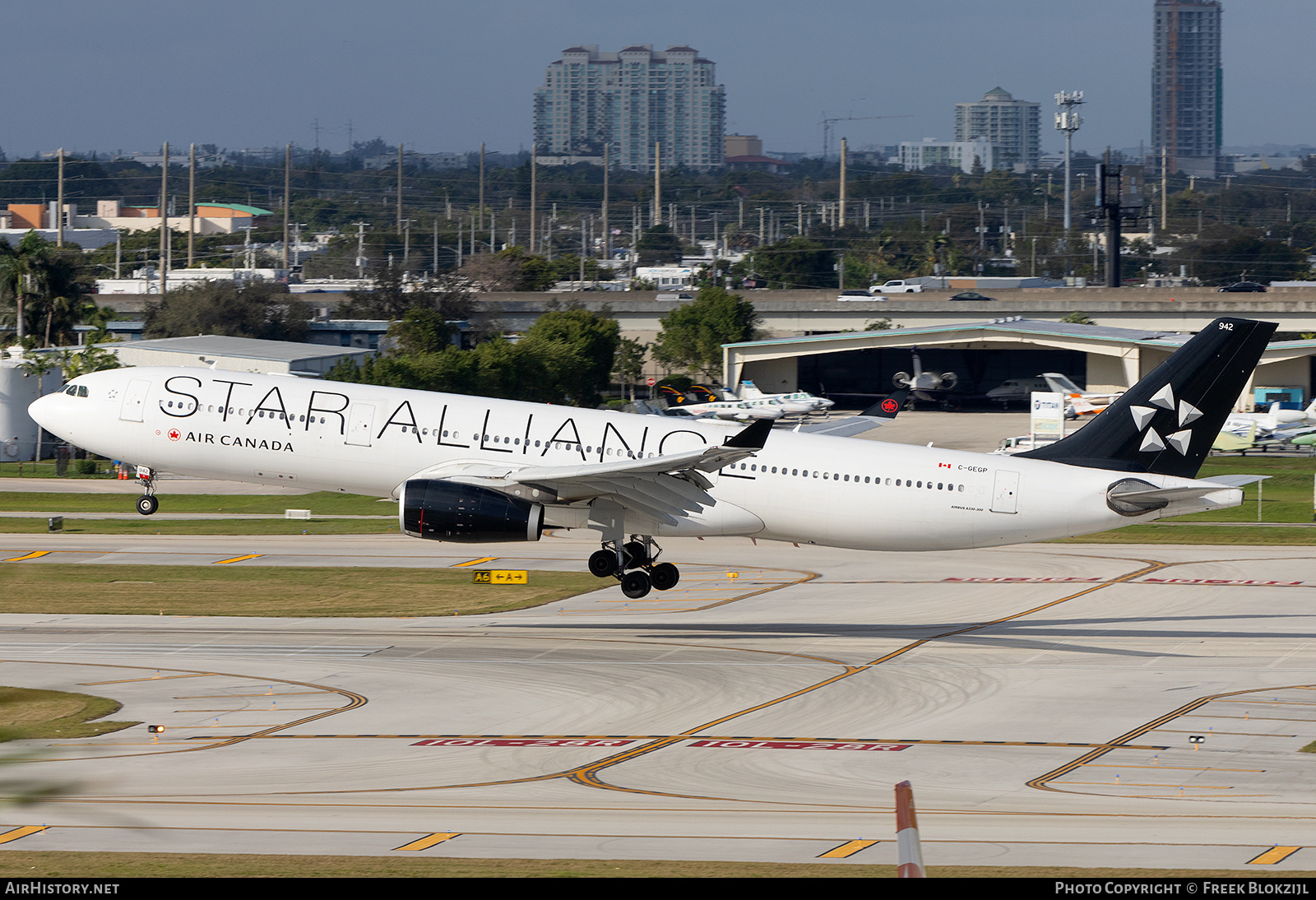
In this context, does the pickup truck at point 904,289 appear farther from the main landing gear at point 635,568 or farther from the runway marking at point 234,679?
the runway marking at point 234,679

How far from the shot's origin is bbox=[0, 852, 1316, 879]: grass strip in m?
21.2

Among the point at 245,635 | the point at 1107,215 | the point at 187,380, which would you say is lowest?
the point at 245,635

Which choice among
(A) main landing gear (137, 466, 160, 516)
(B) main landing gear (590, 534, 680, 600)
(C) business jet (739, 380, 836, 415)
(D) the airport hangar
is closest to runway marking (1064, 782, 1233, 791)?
(B) main landing gear (590, 534, 680, 600)

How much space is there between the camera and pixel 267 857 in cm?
2212

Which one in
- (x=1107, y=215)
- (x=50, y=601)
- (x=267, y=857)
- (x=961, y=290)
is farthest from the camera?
(x=961, y=290)

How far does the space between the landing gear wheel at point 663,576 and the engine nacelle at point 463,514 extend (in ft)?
13.2

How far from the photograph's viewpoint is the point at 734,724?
106ft

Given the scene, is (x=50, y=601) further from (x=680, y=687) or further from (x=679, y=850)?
(x=679, y=850)

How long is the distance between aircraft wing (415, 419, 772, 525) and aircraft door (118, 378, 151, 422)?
9724mm

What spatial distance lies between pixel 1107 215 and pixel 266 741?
155673mm

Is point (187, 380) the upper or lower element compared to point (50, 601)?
upper

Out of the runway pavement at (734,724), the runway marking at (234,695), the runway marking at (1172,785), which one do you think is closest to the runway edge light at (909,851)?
the runway pavement at (734,724)

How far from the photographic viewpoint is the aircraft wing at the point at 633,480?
117ft

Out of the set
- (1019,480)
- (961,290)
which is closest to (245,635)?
(1019,480)
